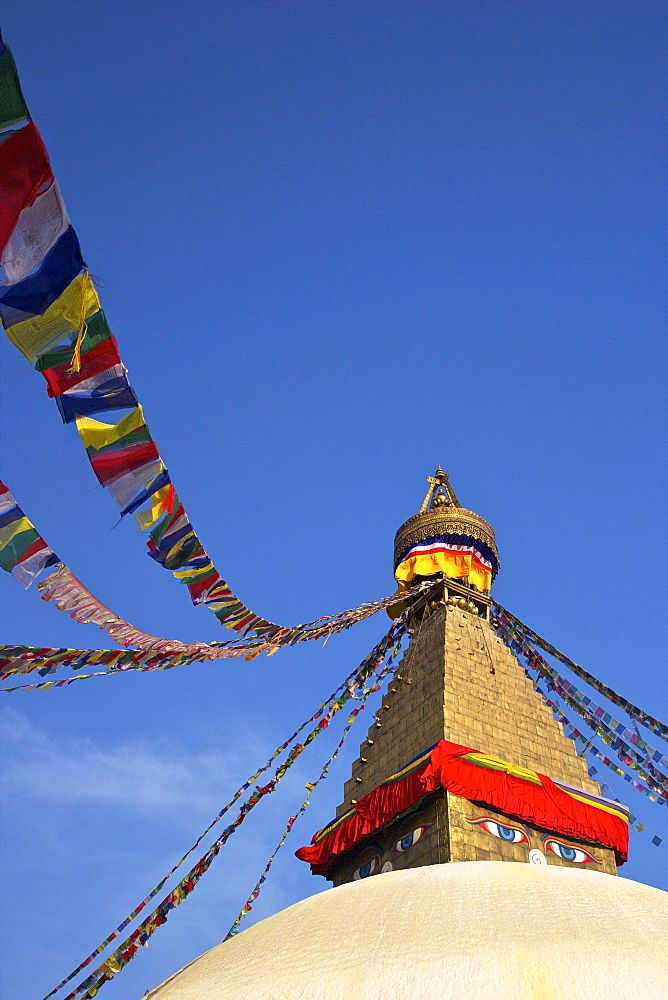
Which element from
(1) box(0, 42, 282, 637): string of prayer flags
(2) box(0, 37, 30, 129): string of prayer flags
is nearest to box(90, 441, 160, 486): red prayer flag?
(1) box(0, 42, 282, 637): string of prayer flags

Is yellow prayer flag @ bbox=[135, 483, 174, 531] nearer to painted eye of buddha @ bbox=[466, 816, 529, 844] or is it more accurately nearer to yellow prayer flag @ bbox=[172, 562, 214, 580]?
yellow prayer flag @ bbox=[172, 562, 214, 580]

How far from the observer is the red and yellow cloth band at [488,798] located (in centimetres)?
850

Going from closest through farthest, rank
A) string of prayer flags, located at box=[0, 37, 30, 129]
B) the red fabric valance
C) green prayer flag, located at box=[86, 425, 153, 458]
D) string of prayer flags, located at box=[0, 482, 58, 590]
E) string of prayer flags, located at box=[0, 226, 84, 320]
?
1. string of prayer flags, located at box=[0, 37, 30, 129]
2. string of prayer flags, located at box=[0, 226, 84, 320]
3. green prayer flag, located at box=[86, 425, 153, 458]
4. string of prayer flags, located at box=[0, 482, 58, 590]
5. the red fabric valance

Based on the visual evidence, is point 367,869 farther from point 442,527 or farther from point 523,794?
point 442,527

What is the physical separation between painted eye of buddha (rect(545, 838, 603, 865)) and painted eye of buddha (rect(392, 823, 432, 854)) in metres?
1.46

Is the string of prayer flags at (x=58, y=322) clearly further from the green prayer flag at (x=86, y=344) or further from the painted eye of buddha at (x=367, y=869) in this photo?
the painted eye of buddha at (x=367, y=869)

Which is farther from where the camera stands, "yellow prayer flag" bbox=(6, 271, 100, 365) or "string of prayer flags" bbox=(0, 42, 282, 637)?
"yellow prayer flag" bbox=(6, 271, 100, 365)

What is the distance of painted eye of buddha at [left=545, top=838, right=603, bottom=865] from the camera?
870 centimetres

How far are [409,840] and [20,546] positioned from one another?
543 cm

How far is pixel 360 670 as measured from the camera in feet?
40.3

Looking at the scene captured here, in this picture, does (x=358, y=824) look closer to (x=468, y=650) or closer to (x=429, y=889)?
(x=468, y=650)

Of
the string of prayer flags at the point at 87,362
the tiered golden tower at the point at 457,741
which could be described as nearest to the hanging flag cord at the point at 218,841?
the tiered golden tower at the point at 457,741

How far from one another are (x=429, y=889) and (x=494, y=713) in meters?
4.34

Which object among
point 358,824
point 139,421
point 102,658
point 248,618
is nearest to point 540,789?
point 358,824
